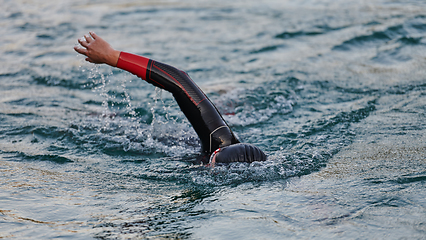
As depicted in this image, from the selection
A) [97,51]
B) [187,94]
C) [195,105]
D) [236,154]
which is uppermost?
[97,51]

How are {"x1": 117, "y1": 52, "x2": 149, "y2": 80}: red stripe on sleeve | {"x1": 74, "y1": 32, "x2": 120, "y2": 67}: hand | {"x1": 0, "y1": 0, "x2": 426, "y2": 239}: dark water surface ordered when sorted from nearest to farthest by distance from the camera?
{"x1": 0, "y1": 0, "x2": 426, "y2": 239}: dark water surface, {"x1": 74, "y1": 32, "x2": 120, "y2": 67}: hand, {"x1": 117, "y1": 52, "x2": 149, "y2": 80}: red stripe on sleeve

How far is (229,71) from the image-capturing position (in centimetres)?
791

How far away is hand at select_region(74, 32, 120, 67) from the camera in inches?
139

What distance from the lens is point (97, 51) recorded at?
354 cm

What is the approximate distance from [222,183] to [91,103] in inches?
140

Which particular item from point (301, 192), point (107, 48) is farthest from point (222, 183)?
point (107, 48)

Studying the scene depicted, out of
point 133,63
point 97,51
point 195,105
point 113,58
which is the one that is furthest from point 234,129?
point 97,51

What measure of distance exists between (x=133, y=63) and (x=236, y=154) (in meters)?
1.27

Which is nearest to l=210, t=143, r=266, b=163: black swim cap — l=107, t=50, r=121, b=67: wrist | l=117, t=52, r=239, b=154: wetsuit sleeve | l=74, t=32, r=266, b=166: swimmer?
l=74, t=32, r=266, b=166: swimmer

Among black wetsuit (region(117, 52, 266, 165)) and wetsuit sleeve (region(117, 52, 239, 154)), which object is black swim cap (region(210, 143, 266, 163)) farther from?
wetsuit sleeve (region(117, 52, 239, 154))

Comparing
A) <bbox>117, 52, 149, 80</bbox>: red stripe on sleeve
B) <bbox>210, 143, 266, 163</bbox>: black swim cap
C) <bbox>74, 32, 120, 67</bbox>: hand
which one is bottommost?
<bbox>210, 143, 266, 163</bbox>: black swim cap

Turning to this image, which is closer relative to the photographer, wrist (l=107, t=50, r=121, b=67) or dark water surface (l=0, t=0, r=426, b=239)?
dark water surface (l=0, t=0, r=426, b=239)

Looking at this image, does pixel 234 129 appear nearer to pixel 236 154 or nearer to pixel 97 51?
pixel 236 154

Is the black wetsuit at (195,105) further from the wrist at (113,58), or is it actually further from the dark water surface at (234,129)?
the dark water surface at (234,129)
